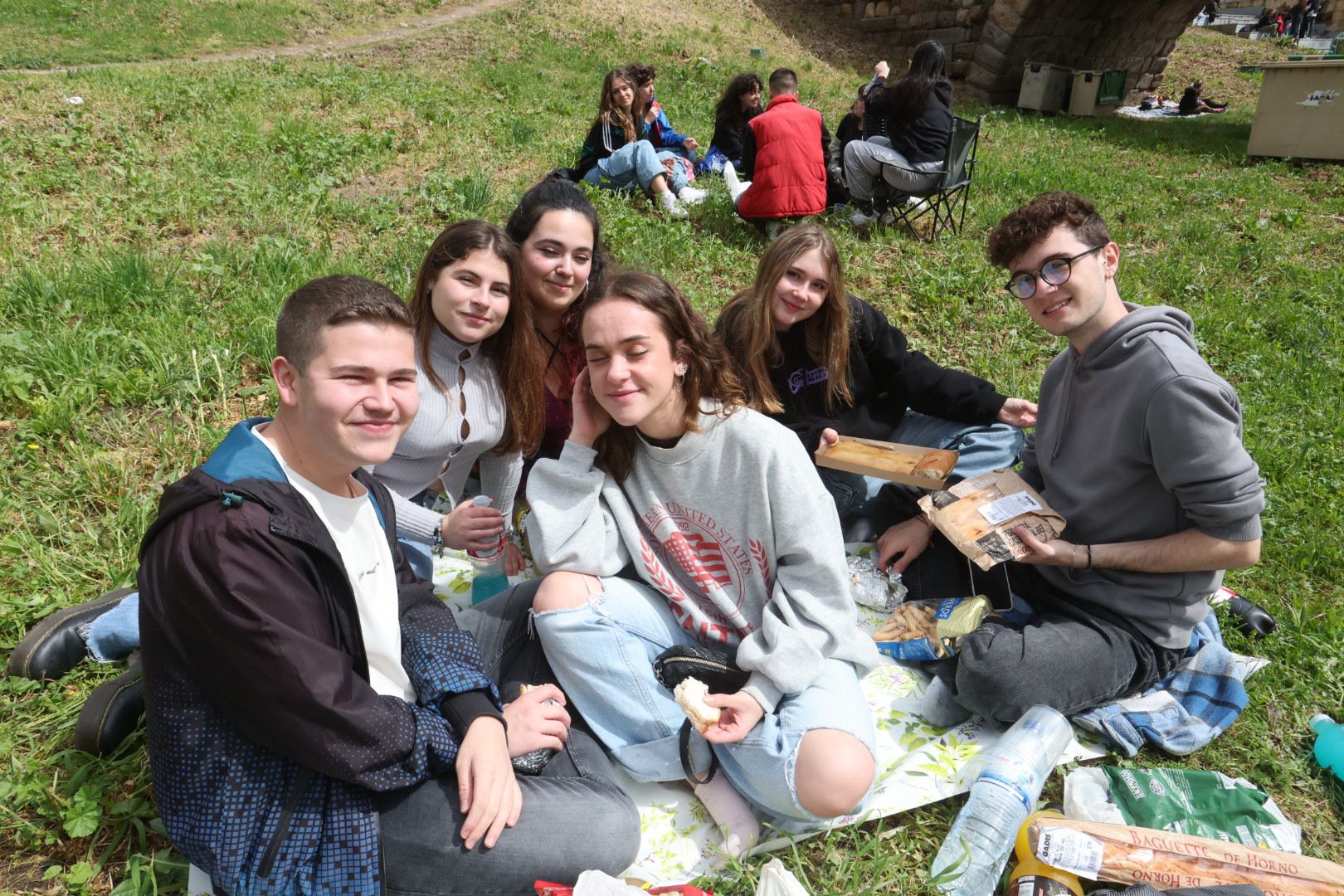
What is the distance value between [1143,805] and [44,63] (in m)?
13.4

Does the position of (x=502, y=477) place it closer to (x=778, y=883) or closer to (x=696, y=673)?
(x=696, y=673)

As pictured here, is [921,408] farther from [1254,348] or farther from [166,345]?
[166,345]

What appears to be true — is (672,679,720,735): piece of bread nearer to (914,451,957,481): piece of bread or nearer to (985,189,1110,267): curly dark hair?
(914,451,957,481): piece of bread

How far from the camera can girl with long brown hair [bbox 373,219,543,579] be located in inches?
101

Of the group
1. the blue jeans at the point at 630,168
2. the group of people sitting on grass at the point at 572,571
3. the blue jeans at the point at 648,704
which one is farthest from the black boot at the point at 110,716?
the blue jeans at the point at 630,168

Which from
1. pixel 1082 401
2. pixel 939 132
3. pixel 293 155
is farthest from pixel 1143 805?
pixel 293 155

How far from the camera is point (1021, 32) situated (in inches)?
556

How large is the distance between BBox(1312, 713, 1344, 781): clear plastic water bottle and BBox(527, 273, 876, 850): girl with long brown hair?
1347 millimetres

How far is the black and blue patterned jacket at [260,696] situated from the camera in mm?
1448

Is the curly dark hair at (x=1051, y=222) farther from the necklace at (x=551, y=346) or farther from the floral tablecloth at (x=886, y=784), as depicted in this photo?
the necklace at (x=551, y=346)

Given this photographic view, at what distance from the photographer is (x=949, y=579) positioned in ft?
9.20

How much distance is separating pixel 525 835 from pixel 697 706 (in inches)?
18.6

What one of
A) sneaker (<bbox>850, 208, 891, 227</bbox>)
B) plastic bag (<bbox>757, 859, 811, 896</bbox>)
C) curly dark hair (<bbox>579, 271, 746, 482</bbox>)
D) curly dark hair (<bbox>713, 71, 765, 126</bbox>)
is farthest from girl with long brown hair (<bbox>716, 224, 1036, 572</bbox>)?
curly dark hair (<bbox>713, 71, 765, 126</bbox>)

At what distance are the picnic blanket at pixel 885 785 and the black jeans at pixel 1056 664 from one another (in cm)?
11
